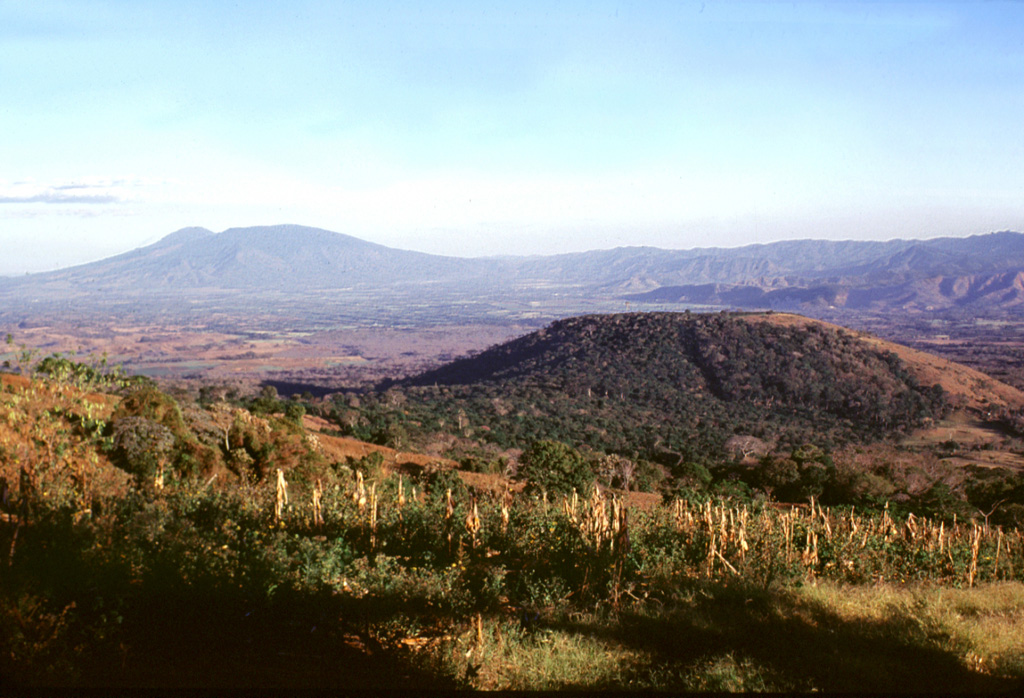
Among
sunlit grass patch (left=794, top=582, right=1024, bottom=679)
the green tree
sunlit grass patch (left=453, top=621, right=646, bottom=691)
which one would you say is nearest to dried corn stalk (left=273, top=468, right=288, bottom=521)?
sunlit grass patch (left=453, top=621, right=646, bottom=691)

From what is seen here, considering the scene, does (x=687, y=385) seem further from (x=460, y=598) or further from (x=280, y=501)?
(x=460, y=598)

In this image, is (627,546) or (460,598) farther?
(627,546)

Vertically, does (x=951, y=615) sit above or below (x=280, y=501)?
below

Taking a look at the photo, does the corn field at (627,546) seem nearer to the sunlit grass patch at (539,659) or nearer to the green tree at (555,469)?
the sunlit grass patch at (539,659)

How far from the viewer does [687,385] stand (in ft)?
143

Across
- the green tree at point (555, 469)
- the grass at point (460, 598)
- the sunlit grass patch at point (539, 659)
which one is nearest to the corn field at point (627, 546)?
the grass at point (460, 598)

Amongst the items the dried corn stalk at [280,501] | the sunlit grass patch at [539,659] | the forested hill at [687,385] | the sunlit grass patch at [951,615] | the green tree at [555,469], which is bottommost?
the forested hill at [687,385]

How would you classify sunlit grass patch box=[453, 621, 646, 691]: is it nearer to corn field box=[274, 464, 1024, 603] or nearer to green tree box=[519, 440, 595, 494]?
corn field box=[274, 464, 1024, 603]

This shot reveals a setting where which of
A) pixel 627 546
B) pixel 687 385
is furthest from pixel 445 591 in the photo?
pixel 687 385

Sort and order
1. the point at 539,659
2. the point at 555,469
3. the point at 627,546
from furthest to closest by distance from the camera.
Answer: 1. the point at 555,469
2. the point at 627,546
3. the point at 539,659

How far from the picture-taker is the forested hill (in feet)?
109

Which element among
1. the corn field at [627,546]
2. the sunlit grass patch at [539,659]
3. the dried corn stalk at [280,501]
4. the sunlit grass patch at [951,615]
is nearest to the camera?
the sunlit grass patch at [539,659]

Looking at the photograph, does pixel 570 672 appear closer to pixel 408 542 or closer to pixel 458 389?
pixel 408 542

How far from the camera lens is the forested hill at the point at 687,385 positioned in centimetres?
3325
